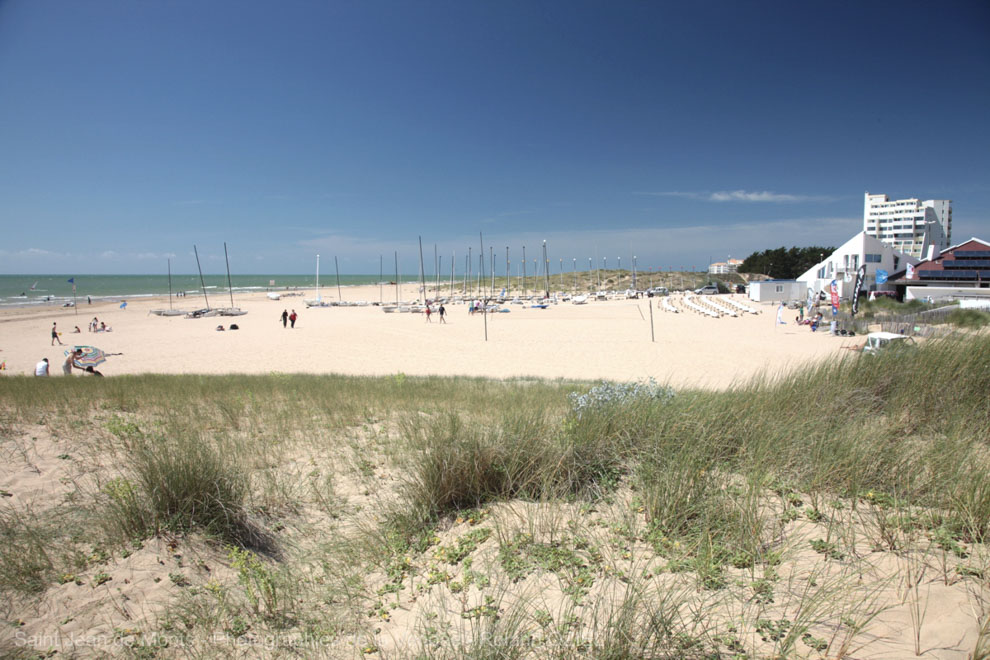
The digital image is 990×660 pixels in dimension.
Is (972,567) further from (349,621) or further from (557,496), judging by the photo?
(349,621)

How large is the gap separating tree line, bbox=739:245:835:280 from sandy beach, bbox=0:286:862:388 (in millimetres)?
48967

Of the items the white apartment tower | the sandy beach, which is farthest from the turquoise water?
the white apartment tower

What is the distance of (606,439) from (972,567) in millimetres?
2377

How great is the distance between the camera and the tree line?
3031 inches

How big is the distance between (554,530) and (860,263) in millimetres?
50871

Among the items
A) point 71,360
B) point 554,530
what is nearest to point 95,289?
point 71,360

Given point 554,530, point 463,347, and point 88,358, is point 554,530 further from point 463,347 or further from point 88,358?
point 463,347

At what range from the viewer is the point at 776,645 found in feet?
7.30

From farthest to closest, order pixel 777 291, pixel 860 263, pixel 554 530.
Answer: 1. pixel 777 291
2. pixel 860 263
3. pixel 554 530

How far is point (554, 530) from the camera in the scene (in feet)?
10.4

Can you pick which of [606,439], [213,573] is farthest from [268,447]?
[606,439]

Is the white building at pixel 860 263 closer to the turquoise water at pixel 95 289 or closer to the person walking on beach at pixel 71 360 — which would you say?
the person walking on beach at pixel 71 360

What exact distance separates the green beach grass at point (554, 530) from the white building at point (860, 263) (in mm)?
45215

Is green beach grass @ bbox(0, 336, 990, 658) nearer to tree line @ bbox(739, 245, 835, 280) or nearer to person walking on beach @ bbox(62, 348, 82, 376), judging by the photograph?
person walking on beach @ bbox(62, 348, 82, 376)
